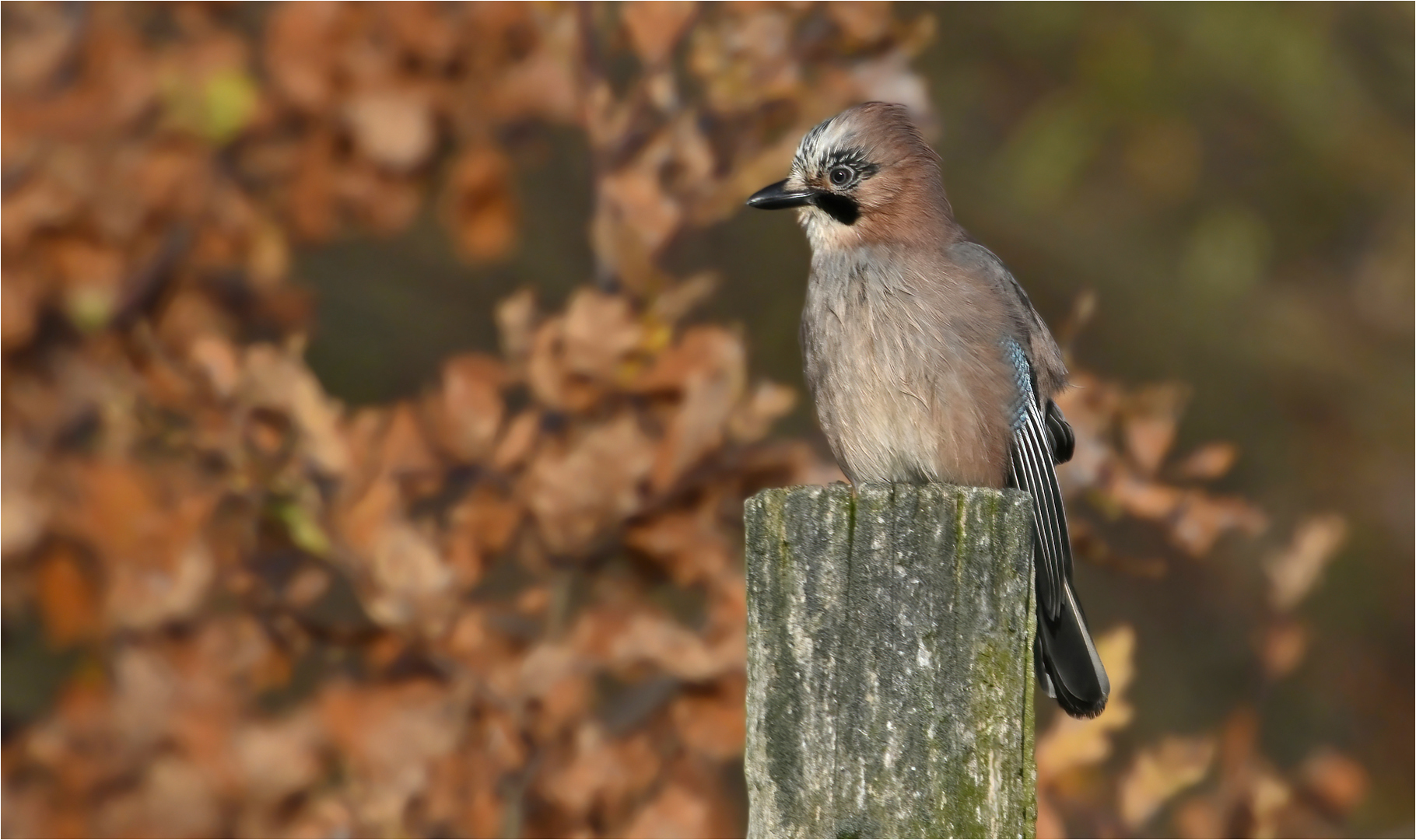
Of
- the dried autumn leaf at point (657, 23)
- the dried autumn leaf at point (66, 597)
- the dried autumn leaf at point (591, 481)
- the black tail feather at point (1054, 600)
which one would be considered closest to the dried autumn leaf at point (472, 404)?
the dried autumn leaf at point (591, 481)

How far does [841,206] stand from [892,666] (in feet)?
6.04

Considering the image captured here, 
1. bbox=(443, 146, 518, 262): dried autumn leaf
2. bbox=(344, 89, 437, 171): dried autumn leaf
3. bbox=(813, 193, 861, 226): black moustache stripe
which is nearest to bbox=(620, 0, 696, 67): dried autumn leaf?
bbox=(813, 193, 861, 226): black moustache stripe

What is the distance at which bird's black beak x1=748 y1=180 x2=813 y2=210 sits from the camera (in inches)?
143

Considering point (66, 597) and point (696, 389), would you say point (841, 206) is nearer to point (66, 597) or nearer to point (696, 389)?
point (696, 389)

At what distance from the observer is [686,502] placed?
4.02 meters

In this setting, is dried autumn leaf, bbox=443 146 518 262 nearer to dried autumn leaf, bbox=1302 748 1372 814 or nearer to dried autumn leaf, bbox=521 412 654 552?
dried autumn leaf, bbox=521 412 654 552

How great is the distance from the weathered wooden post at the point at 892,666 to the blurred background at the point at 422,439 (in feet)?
5.22

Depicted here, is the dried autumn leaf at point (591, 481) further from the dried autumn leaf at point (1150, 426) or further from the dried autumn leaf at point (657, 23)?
the dried autumn leaf at point (1150, 426)

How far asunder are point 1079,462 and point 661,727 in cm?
131

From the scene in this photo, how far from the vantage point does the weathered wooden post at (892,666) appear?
6.88ft

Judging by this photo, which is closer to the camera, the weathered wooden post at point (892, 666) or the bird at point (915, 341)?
the weathered wooden post at point (892, 666)

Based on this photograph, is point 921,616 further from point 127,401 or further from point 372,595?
point 127,401

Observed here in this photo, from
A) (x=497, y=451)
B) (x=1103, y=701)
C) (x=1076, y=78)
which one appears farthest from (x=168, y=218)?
(x=1076, y=78)

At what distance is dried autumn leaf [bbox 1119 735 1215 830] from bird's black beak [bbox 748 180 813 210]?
5.25 ft
